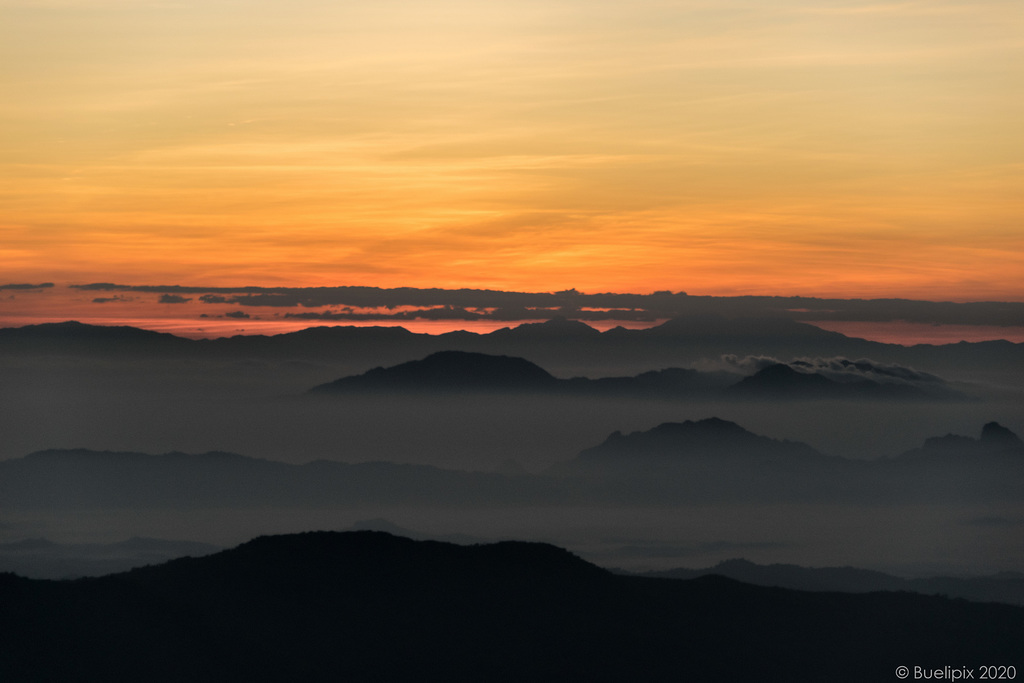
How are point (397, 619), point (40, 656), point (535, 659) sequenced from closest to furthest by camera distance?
point (40, 656)
point (535, 659)
point (397, 619)

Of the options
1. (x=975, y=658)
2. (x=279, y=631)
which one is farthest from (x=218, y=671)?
(x=975, y=658)

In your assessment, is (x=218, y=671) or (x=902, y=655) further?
(x=902, y=655)

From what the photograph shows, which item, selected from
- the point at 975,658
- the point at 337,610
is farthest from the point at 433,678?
the point at 975,658

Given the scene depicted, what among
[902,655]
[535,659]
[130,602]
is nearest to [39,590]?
[130,602]

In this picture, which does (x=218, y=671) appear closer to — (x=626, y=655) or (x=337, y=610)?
(x=337, y=610)

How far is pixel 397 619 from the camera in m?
197

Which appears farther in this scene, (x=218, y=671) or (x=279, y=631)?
(x=279, y=631)

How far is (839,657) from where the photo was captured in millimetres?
187250

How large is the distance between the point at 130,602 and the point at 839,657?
13516 centimetres

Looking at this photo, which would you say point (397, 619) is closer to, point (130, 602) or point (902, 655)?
point (130, 602)

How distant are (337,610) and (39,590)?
183 feet

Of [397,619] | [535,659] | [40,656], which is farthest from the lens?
[397,619]

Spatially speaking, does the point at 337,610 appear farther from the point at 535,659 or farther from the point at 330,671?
the point at 535,659

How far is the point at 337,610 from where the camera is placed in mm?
198875
